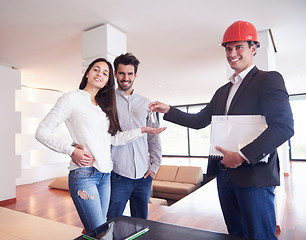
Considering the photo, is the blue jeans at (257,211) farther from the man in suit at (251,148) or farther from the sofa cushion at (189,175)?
the sofa cushion at (189,175)

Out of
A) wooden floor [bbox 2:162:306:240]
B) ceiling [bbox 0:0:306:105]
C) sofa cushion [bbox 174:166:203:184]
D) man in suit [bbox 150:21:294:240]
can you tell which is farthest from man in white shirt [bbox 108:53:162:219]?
sofa cushion [bbox 174:166:203:184]

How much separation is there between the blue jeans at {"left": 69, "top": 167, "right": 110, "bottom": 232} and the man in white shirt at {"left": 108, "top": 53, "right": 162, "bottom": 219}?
306 mm

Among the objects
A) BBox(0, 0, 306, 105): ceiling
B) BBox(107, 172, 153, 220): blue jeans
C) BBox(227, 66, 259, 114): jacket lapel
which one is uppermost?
BBox(0, 0, 306, 105): ceiling

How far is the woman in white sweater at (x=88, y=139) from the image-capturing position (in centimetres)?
131

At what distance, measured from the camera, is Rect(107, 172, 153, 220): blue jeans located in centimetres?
168

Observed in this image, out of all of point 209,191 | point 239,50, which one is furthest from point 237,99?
point 209,191

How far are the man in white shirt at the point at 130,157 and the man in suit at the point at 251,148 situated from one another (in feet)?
2.01

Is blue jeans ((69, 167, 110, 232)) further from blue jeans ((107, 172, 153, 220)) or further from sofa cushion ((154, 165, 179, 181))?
sofa cushion ((154, 165, 179, 181))

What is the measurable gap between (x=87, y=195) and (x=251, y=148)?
2.93 ft

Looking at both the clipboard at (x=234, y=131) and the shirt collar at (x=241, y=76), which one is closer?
the clipboard at (x=234, y=131)

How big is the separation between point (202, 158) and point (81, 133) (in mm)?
10827

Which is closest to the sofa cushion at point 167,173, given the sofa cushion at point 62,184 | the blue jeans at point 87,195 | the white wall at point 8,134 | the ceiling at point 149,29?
the sofa cushion at point 62,184

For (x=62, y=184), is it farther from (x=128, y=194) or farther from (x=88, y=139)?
(x=88, y=139)

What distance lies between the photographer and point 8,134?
14.9ft
